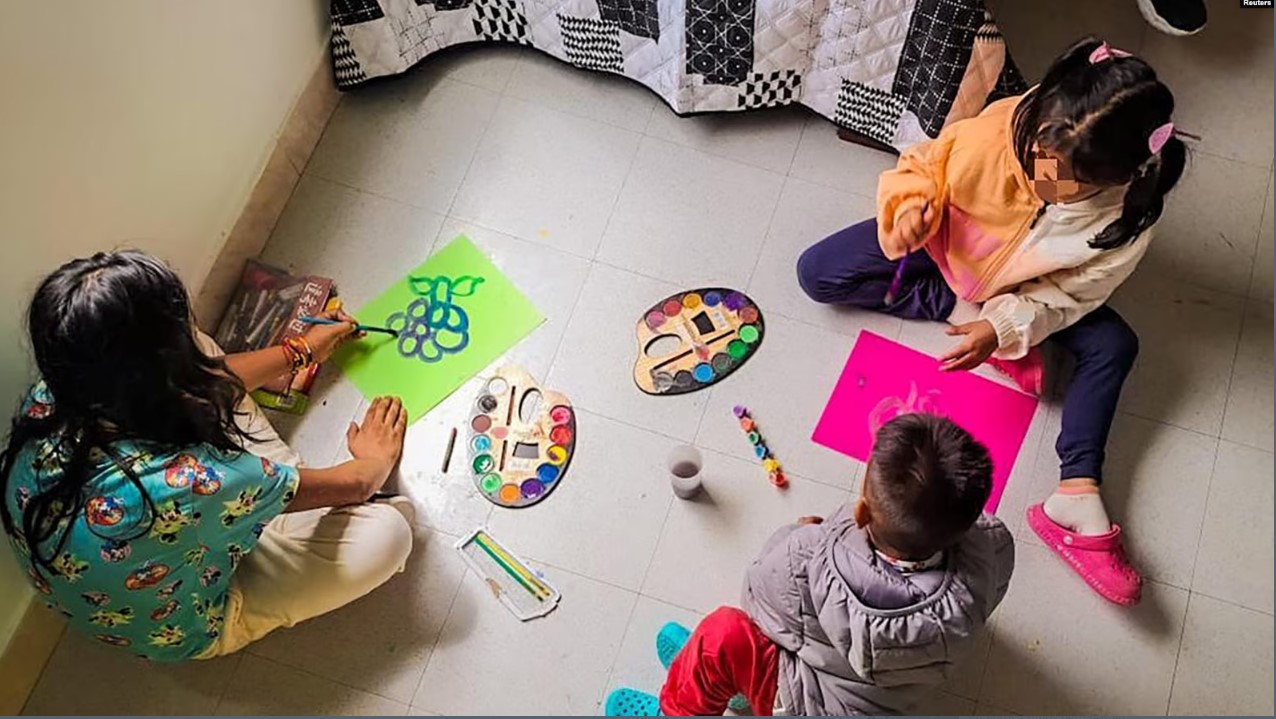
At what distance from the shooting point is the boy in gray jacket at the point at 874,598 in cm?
116

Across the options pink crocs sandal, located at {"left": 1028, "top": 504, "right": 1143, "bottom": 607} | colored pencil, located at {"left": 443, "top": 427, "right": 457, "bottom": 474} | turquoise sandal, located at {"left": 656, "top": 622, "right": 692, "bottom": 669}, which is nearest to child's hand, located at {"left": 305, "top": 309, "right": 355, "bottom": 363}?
colored pencil, located at {"left": 443, "top": 427, "right": 457, "bottom": 474}

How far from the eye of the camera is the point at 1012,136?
150 centimetres

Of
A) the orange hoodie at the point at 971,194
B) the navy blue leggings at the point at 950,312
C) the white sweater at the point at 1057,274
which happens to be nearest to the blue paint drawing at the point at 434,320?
the navy blue leggings at the point at 950,312

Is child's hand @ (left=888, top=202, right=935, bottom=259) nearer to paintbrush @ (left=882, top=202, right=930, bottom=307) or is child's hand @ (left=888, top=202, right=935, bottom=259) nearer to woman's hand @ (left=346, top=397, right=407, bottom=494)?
paintbrush @ (left=882, top=202, right=930, bottom=307)

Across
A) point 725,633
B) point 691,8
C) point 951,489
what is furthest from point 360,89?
point 951,489

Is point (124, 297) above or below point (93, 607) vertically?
above

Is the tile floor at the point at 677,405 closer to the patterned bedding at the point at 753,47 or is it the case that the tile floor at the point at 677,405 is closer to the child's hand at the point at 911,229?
the patterned bedding at the point at 753,47

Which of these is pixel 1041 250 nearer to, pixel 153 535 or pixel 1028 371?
pixel 1028 371

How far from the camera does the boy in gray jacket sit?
116 centimetres

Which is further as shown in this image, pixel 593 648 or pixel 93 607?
pixel 593 648

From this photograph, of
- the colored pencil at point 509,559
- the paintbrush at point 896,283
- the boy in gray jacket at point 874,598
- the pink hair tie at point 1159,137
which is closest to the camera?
the boy in gray jacket at point 874,598

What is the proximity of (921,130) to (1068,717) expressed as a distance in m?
0.83

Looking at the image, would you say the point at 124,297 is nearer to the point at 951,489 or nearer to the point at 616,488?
the point at 616,488

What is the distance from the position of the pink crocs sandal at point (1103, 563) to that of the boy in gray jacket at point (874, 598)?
288 millimetres
